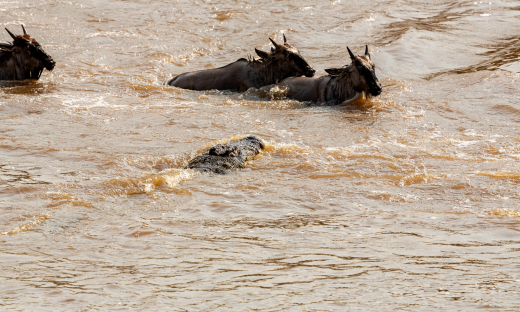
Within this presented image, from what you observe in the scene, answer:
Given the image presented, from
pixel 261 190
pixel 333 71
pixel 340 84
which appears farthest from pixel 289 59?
pixel 261 190

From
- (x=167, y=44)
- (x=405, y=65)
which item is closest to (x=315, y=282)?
(x=405, y=65)

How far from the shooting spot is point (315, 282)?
446cm

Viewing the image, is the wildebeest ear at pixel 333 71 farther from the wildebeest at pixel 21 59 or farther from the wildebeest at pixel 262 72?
the wildebeest at pixel 21 59

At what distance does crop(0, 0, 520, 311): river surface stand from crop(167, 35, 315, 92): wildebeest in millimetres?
442

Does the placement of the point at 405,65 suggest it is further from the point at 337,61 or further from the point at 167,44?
the point at 167,44

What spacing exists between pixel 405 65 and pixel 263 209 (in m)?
9.97

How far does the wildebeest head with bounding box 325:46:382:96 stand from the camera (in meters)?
11.6

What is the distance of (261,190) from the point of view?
23.4ft

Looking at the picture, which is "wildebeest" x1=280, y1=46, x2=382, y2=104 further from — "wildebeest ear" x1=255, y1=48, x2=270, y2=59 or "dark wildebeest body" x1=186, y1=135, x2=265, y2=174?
"dark wildebeest body" x1=186, y1=135, x2=265, y2=174

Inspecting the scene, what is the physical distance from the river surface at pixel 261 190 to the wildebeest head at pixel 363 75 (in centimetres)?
33

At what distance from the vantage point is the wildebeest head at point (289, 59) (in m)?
13.0

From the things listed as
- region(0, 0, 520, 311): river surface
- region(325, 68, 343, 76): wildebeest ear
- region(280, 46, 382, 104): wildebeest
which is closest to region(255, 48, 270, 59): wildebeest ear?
region(280, 46, 382, 104): wildebeest

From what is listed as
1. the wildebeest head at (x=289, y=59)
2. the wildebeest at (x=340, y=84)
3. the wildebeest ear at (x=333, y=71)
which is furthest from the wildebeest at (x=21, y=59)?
the wildebeest ear at (x=333, y=71)

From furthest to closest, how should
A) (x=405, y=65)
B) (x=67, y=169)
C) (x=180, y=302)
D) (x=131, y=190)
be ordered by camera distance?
1. (x=405, y=65)
2. (x=67, y=169)
3. (x=131, y=190)
4. (x=180, y=302)
